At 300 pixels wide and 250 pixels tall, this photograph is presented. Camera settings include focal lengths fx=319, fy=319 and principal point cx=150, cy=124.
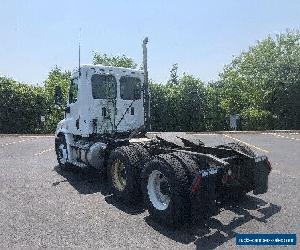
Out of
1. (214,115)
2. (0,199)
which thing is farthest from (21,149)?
(214,115)

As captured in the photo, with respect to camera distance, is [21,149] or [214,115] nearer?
[21,149]

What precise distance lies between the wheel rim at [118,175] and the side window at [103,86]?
2.35m

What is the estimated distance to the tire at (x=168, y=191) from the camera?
5281 mm

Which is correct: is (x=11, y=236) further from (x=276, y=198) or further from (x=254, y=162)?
(x=276, y=198)

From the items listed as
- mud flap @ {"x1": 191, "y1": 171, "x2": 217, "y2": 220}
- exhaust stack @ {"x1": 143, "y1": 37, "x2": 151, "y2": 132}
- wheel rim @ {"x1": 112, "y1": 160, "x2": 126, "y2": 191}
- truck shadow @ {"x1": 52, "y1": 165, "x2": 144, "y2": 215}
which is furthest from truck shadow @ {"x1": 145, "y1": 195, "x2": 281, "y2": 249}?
exhaust stack @ {"x1": 143, "y1": 37, "x2": 151, "y2": 132}

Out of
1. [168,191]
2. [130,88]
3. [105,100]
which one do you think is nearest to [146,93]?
[130,88]

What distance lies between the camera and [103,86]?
8.83 m

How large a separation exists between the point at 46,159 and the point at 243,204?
8242mm

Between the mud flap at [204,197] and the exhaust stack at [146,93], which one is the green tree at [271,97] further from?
the mud flap at [204,197]

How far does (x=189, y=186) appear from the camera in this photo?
17.4ft

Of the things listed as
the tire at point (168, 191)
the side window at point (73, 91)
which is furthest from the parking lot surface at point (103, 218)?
the side window at point (73, 91)

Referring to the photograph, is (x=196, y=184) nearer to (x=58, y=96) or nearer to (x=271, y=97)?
(x=58, y=96)

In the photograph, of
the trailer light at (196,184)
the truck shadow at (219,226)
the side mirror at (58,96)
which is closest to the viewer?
the truck shadow at (219,226)

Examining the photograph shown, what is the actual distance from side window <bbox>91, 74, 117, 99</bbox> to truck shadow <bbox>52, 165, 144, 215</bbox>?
Answer: 2.32 meters
